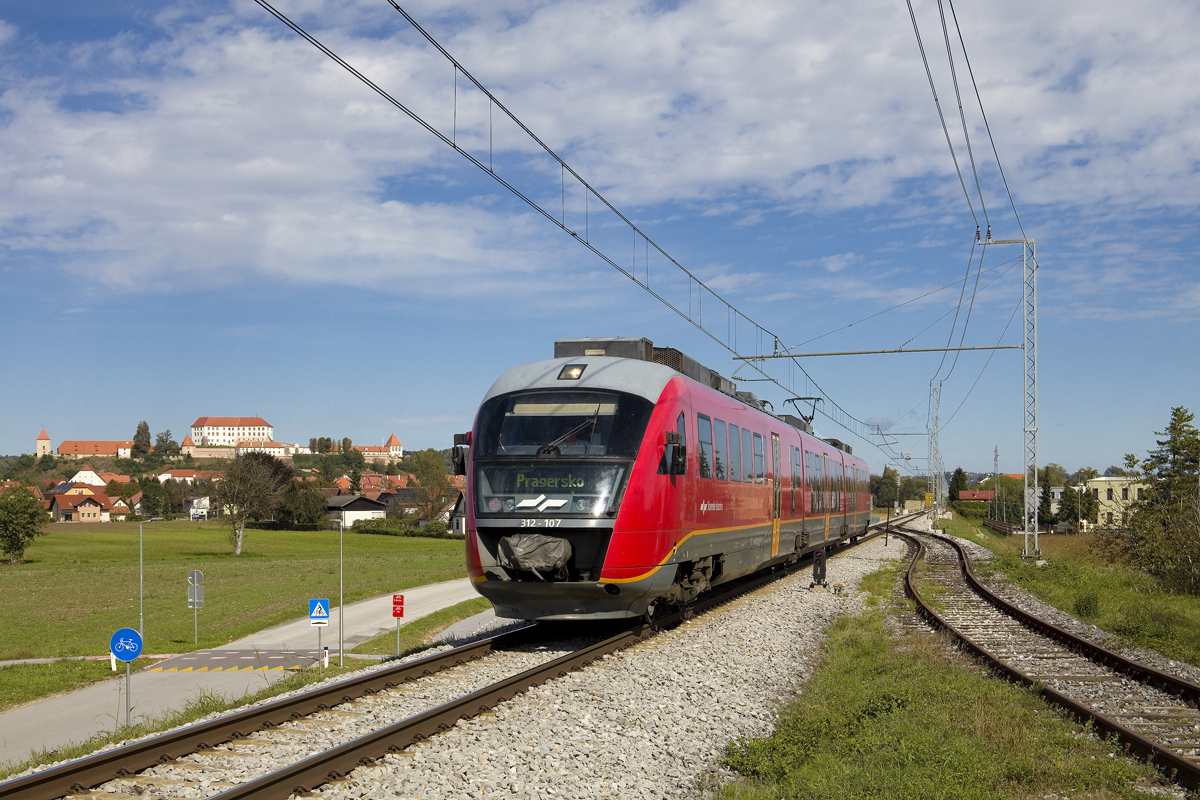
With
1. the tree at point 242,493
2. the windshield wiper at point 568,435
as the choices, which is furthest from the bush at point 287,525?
the windshield wiper at point 568,435

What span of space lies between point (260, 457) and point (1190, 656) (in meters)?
78.5

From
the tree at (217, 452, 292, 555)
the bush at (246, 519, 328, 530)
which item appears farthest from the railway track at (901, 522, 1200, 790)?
the bush at (246, 519, 328, 530)

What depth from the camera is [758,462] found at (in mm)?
19969

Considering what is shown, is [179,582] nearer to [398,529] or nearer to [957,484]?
[398,529]

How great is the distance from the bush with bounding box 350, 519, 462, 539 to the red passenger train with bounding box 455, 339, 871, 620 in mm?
82600

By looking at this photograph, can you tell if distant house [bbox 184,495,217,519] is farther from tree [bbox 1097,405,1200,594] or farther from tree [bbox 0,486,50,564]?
tree [bbox 1097,405,1200,594]

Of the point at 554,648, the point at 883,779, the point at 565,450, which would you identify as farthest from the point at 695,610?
the point at 883,779

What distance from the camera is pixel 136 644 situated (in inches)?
521

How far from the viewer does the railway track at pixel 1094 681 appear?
27.6ft

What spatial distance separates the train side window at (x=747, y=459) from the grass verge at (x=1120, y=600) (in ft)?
22.6

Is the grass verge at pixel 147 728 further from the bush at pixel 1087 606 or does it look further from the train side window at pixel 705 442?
the bush at pixel 1087 606

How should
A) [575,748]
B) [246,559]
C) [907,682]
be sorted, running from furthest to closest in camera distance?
[246,559] → [907,682] → [575,748]

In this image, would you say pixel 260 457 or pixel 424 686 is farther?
pixel 260 457

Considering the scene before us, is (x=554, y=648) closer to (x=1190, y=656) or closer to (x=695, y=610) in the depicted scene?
(x=695, y=610)
